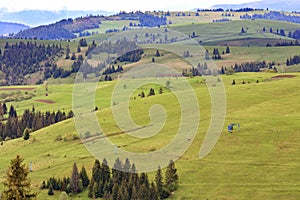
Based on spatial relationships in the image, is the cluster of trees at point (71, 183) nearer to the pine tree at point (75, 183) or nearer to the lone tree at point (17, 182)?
the pine tree at point (75, 183)

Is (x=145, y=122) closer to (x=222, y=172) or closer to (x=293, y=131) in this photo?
(x=293, y=131)

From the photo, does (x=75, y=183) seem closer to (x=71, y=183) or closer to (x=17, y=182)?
(x=71, y=183)

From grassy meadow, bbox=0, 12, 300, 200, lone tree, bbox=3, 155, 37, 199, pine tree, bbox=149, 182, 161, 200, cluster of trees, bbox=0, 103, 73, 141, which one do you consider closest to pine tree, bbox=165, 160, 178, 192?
grassy meadow, bbox=0, 12, 300, 200

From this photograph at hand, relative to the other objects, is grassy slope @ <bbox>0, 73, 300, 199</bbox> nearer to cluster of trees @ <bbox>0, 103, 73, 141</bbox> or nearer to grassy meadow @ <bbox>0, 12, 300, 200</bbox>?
grassy meadow @ <bbox>0, 12, 300, 200</bbox>

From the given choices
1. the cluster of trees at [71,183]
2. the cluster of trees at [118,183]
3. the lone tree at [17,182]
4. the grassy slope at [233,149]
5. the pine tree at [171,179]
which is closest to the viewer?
the lone tree at [17,182]

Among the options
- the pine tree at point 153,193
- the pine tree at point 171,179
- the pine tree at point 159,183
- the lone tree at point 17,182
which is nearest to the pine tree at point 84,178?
the pine tree at point 159,183

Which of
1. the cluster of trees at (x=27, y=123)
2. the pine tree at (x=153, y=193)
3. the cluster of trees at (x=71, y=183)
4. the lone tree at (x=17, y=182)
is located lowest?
the cluster of trees at (x=27, y=123)

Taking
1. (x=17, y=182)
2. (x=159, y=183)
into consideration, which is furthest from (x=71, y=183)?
(x=17, y=182)
